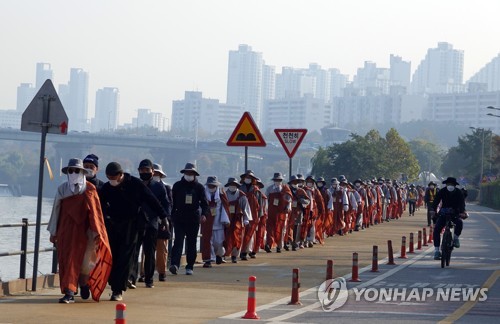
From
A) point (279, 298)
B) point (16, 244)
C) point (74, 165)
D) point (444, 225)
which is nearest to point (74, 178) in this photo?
point (74, 165)

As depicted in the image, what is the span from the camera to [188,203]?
22.6m

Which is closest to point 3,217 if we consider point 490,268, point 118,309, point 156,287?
point 490,268

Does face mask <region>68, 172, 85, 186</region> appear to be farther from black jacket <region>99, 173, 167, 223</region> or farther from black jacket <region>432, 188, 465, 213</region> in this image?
black jacket <region>432, 188, 465, 213</region>

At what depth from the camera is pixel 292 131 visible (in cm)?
3117

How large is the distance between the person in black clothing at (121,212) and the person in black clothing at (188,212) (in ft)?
15.7

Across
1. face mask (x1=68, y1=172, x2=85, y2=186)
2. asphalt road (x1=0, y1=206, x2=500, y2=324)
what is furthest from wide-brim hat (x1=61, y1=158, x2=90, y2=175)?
asphalt road (x1=0, y1=206, x2=500, y2=324)

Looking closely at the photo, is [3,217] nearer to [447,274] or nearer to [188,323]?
[447,274]

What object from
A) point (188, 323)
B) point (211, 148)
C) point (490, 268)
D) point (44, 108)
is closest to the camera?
point (188, 323)

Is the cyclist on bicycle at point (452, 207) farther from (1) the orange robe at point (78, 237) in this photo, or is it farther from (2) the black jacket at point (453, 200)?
(1) the orange robe at point (78, 237)

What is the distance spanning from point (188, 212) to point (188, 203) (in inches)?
6.0

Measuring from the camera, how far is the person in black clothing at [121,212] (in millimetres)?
17688

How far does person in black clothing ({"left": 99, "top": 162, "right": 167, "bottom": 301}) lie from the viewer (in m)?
17.7

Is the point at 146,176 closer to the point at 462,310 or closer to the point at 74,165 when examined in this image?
the point at 74,165

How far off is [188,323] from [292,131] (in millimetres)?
16108
